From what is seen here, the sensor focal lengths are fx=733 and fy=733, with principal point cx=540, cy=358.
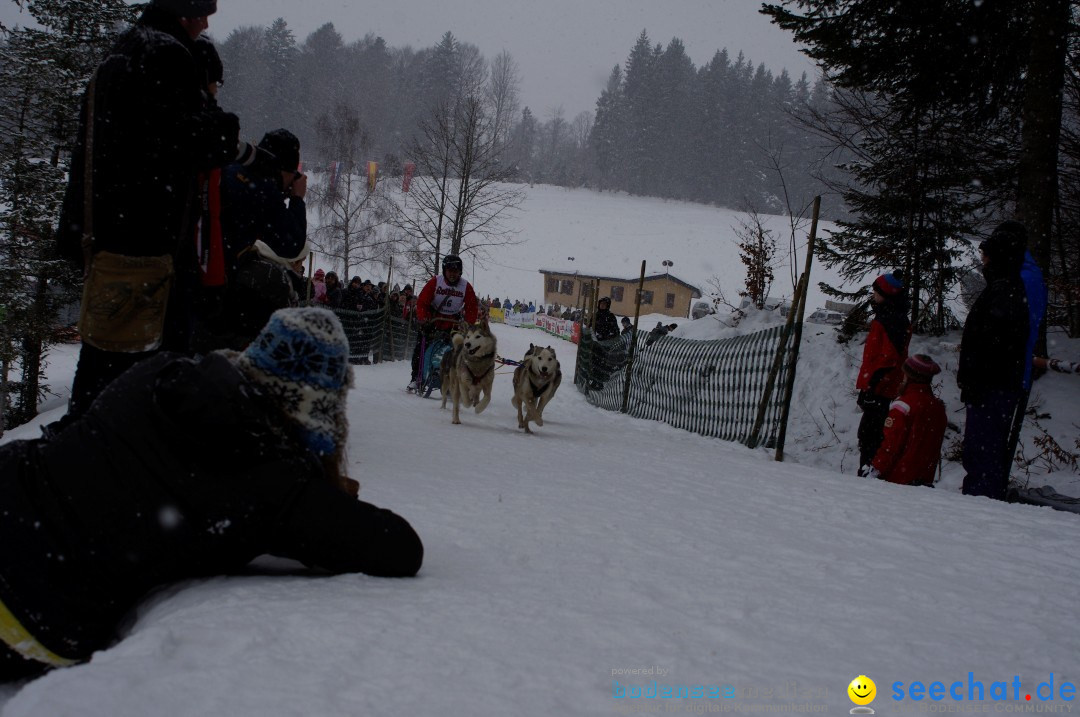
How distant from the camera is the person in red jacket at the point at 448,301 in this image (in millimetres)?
8969

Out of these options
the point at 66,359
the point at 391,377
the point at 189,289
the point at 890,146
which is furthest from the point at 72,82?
the point at 890,146

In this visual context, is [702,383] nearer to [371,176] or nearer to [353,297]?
[353,297]

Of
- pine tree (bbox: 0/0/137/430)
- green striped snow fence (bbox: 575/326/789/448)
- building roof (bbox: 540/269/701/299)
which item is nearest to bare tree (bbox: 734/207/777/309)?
green striped snow fence (bbox: 575/326/789/448)

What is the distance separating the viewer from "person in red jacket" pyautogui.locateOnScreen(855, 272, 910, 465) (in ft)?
19.7

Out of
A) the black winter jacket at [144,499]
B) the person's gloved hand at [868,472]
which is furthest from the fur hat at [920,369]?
the black winter jacket at [144,499]

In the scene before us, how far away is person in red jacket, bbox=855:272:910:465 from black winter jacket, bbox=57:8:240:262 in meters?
5.22

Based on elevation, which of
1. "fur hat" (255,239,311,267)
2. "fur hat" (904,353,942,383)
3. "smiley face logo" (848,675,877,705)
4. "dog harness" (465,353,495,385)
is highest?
"fur hat" (255,239,311,267)

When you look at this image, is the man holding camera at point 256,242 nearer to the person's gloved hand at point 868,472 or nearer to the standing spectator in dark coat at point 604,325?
the person's gloved hand at point 868,472

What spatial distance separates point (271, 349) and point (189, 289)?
3.82 feet

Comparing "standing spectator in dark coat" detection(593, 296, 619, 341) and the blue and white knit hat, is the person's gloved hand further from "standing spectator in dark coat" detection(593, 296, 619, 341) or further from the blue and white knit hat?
"standing spectator in dark coat" detection(593, 296, 619, 341)

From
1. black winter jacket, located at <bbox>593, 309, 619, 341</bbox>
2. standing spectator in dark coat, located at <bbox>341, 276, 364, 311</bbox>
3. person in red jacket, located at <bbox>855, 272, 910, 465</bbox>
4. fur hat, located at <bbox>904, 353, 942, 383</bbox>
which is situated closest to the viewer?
fur hat, located at <bbox>904, 353, 942, 383</bbox>

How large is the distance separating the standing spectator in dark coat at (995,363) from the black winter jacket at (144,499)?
4.28m

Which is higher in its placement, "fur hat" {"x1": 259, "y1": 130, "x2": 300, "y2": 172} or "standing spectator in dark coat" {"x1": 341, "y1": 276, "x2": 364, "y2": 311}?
"fur hat" {"x1": 259, "y1": 130, "x2": 300, "y2": 172}

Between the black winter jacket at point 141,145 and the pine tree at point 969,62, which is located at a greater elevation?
the pine tree at point 969,62
